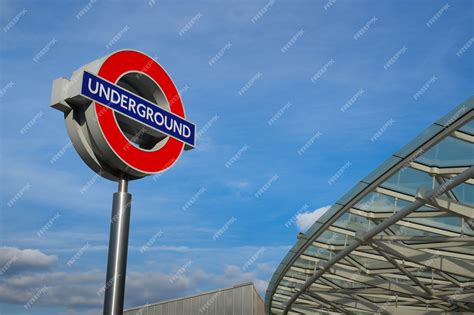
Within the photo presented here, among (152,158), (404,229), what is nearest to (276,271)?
(404,229)

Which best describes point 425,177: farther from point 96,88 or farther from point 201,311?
point 201,311

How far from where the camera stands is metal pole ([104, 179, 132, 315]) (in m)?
6.70

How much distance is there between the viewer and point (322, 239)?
19.1m

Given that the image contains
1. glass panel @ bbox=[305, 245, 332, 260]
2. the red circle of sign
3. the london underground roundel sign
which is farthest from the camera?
glass panel @ bbox=[305, 245, 332, 260]

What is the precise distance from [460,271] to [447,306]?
7.95 m

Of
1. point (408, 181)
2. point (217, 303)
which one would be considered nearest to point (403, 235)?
point (408, 181)

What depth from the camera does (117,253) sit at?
6.91 meters

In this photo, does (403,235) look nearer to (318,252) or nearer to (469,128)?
(318,252)

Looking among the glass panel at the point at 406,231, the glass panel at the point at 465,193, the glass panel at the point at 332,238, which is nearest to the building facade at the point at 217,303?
the glass panel at the point at 332,238

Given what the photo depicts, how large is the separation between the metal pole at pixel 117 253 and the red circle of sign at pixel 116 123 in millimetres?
499

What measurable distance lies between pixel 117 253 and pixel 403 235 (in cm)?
1316

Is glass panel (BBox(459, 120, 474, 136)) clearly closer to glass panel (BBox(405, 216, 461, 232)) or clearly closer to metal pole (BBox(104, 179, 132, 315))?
glass panel (BBox(405, 216, 461, 232))

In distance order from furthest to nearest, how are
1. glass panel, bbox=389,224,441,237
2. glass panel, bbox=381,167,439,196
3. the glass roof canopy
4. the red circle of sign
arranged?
1. glass panel, bbox=389,224,441,237
2. glass panel, bbox=381,167,439,196
3. the glass roof canopy
4. the red circle of sign

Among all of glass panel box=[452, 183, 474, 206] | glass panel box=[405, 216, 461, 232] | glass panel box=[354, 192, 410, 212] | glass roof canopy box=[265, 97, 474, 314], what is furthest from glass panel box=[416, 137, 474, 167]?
glass panel box=[405, 216, 461, 232]
